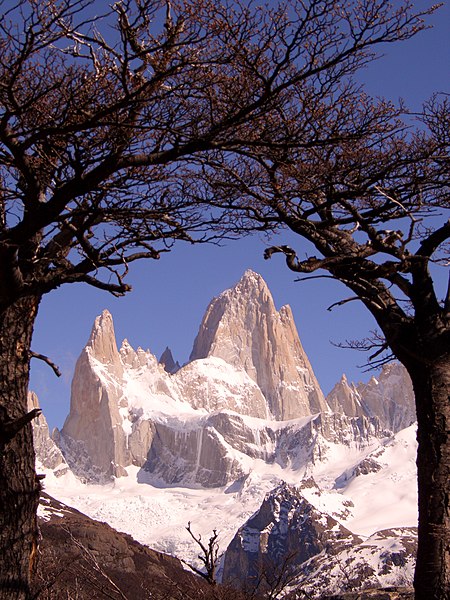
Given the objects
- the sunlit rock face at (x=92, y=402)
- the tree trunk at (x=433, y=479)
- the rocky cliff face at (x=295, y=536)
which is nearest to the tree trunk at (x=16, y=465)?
the tree trunk at (x=433, y=479)

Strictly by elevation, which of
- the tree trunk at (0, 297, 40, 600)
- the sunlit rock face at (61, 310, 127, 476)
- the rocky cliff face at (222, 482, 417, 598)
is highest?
the sunlit rock face at (61, 310, 127, 476)

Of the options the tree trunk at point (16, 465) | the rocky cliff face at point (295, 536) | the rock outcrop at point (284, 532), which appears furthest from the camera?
the rock outcrop at point (284, 532)

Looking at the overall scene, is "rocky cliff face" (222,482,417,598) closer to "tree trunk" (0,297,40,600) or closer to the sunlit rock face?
the sunlit rock face

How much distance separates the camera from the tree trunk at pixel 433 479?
16.3ft

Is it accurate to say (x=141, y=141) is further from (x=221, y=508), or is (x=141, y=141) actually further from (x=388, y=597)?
(x=221, y=508)

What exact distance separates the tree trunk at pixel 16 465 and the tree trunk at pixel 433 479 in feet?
8.08

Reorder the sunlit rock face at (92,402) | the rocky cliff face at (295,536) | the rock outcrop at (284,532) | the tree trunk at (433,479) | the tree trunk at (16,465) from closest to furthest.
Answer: the tree trunk at (16,465) → the tree trunk at (433,479) → the rocky cliff face at (295,536) → the rock outcrop at (284,532) → the sunlit rock face at (92,402)

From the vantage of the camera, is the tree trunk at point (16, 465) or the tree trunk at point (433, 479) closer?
the tree trunk at point (16, 465)

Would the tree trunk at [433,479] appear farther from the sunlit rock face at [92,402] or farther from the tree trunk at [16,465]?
the sunlit rock face at [92,402]

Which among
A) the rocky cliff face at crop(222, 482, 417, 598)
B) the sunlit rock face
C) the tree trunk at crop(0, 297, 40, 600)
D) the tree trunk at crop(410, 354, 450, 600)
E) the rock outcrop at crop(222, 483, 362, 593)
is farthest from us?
the sunlit rock face

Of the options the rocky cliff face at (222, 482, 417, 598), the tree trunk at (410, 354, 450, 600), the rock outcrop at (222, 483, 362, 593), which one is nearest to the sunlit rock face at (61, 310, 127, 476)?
the rocky cliff face at (222, 482, 417, 598)

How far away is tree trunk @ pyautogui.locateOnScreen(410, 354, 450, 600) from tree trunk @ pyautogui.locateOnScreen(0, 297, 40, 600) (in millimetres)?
2462

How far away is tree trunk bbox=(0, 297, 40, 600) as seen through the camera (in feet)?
14.1

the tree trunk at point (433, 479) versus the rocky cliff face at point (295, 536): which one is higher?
the rocky cliff face at point (295, 536)
